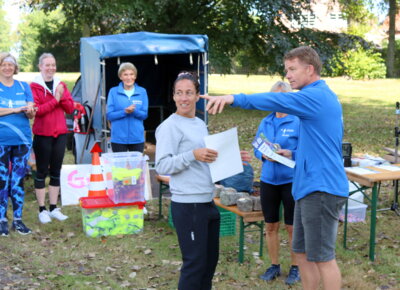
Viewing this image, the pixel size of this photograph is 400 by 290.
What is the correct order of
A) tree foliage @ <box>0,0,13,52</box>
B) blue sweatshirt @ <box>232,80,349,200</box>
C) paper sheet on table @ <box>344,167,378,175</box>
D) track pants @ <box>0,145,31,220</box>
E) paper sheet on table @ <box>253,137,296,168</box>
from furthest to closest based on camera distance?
tree foliage @ <box>0,0,13,52</box>
track pants @ <box>0,145,31,220</box>
paper sheet on table @ <box>344,167,378,175</box>
paper sheet on table @ <box>253,137,296,168</box>
blue sweatshirt @ <box>232,80,349,200</box>

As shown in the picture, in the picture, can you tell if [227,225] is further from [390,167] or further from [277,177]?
[390,167]

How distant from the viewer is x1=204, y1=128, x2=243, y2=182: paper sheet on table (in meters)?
3.03

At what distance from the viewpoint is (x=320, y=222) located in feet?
10.6

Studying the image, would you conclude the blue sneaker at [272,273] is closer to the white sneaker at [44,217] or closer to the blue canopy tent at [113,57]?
the white sneaker at [44,217]

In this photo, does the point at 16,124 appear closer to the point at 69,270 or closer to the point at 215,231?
the point at 69,270

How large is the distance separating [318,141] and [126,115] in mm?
3841

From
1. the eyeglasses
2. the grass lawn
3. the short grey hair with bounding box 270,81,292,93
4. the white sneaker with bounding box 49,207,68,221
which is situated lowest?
the grass lawn

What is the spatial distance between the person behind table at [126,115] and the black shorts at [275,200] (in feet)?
8.64

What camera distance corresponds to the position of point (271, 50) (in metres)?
16.4

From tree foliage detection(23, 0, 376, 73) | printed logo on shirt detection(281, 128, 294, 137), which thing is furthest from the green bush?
printed logo on shirt detection(281, 128, 294, 137)

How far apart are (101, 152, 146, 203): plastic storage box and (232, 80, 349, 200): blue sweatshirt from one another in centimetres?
280

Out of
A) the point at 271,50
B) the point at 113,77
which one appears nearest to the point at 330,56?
the point at 271,50

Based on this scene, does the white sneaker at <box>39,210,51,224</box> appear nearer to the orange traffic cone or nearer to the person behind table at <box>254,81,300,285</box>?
the orange traffic cone

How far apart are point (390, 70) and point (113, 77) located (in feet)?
82.0
